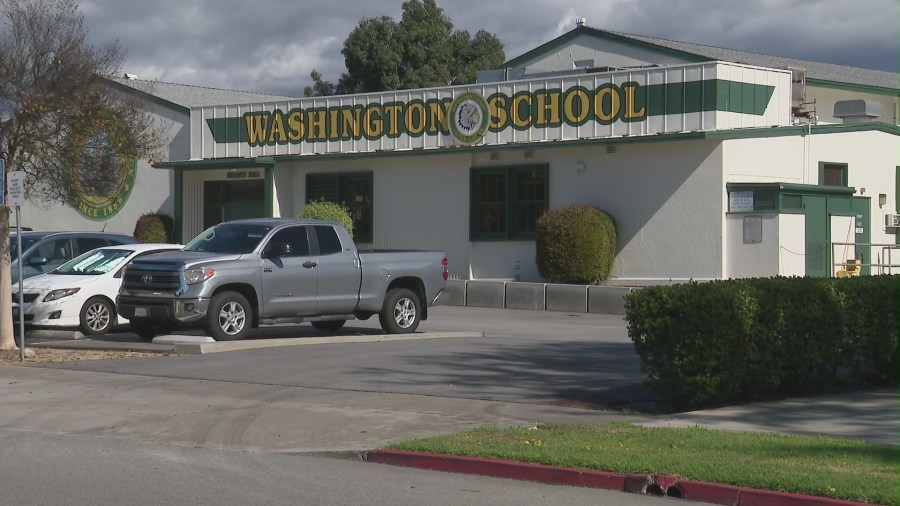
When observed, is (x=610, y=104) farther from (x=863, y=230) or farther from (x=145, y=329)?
(x=145, y=329)

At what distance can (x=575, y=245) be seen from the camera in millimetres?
28016

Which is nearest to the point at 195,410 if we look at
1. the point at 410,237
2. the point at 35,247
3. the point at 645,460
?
the point at 645,460

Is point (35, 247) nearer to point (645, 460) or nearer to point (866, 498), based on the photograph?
point (645, 460)

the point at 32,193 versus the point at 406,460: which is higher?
the point at 32,193

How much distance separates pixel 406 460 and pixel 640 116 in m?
19.2

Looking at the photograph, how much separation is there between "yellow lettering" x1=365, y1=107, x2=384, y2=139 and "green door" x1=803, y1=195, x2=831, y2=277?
11.8m

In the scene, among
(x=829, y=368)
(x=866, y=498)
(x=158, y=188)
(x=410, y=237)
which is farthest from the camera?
(x=158, y=188)

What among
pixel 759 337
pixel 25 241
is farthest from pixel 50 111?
pixel 759 337

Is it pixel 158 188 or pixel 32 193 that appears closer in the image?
pixel 32 193

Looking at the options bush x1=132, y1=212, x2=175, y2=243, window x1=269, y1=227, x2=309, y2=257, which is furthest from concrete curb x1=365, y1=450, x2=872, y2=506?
bush x1=132, y1=212, x2=175, y2=243

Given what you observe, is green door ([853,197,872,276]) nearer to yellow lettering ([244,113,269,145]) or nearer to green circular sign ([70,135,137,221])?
yellow lettering ([244,113,269,145])

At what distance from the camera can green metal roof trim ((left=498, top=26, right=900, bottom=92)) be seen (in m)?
37.9

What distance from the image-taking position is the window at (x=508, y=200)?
30.7 m

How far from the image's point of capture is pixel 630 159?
28.9m
